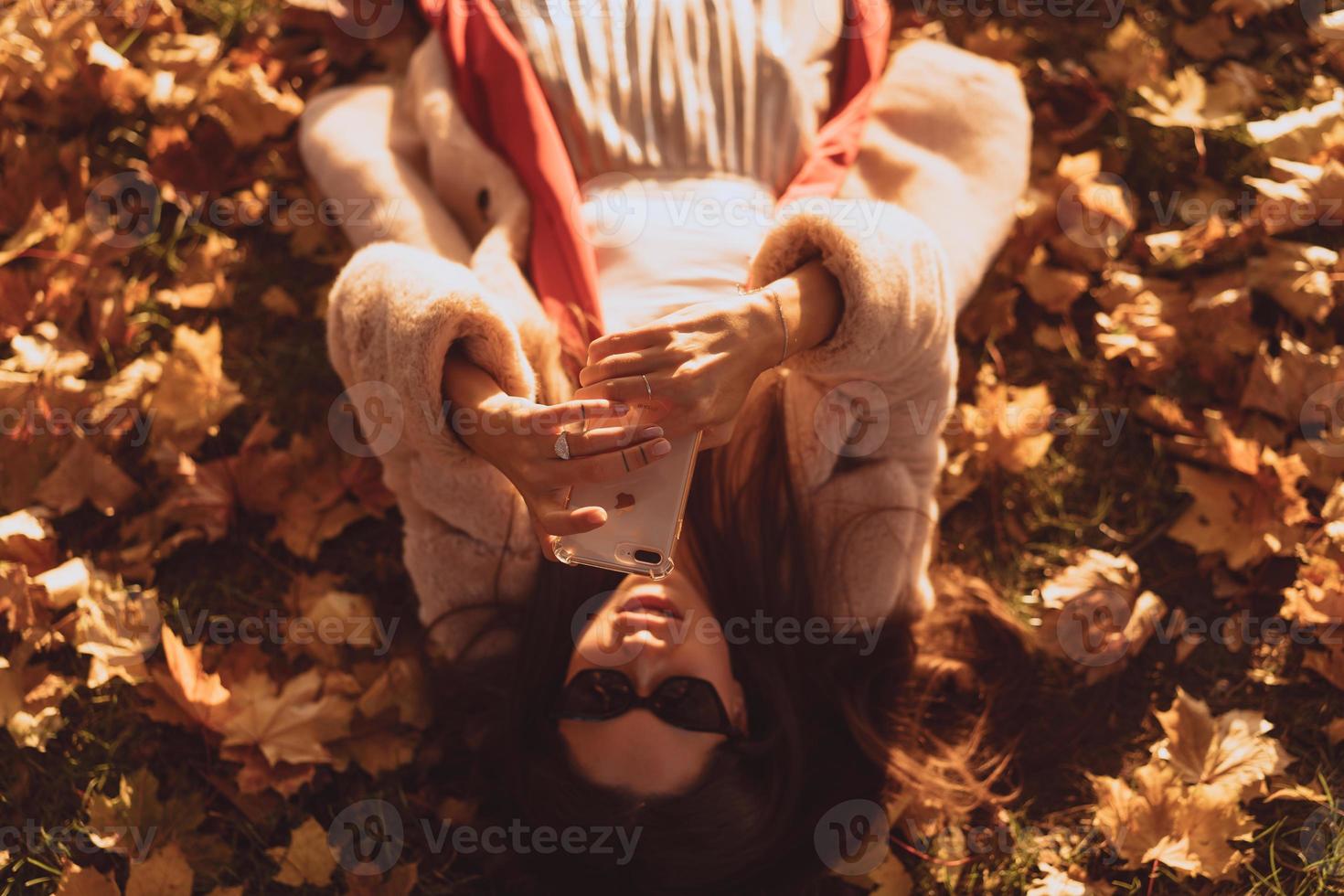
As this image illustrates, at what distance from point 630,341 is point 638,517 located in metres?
0.31

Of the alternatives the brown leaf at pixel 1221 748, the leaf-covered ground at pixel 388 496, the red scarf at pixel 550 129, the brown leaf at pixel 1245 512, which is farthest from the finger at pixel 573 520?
the brown leaf at pixel 1245 512

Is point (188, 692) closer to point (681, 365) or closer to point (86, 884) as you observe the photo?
point (86, 884)

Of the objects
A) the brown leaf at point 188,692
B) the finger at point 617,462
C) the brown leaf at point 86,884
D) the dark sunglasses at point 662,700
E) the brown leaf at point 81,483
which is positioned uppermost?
the finger at point 617,462

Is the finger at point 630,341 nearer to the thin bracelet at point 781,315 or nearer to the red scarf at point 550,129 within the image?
the thin bracelet at point 781,315

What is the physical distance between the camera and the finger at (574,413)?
2008mm

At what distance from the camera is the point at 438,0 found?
2887mm

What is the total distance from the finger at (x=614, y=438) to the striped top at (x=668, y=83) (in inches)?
37.0

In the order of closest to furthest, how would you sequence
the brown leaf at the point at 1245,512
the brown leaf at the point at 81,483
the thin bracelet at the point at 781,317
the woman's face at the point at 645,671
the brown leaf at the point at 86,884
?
the thin bracelet at the point at 781,317 → the woman's face at the point at 645,671 → the brown leaf at the point at 86,884 → the brown leaf at the point at 1245,512 → the brown leaf at the point at 81,483

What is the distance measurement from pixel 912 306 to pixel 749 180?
2.25 ft

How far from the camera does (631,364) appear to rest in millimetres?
2018

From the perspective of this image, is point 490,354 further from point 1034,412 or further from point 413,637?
point 1034,412

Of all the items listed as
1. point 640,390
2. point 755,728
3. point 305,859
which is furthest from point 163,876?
point 640,390

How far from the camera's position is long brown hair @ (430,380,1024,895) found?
7.51 ft

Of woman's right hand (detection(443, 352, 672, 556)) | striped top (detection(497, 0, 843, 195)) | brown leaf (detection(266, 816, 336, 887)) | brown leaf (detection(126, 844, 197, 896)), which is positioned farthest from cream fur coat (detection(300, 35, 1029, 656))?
brown leaf (detection(126, 844, 197, 896))
